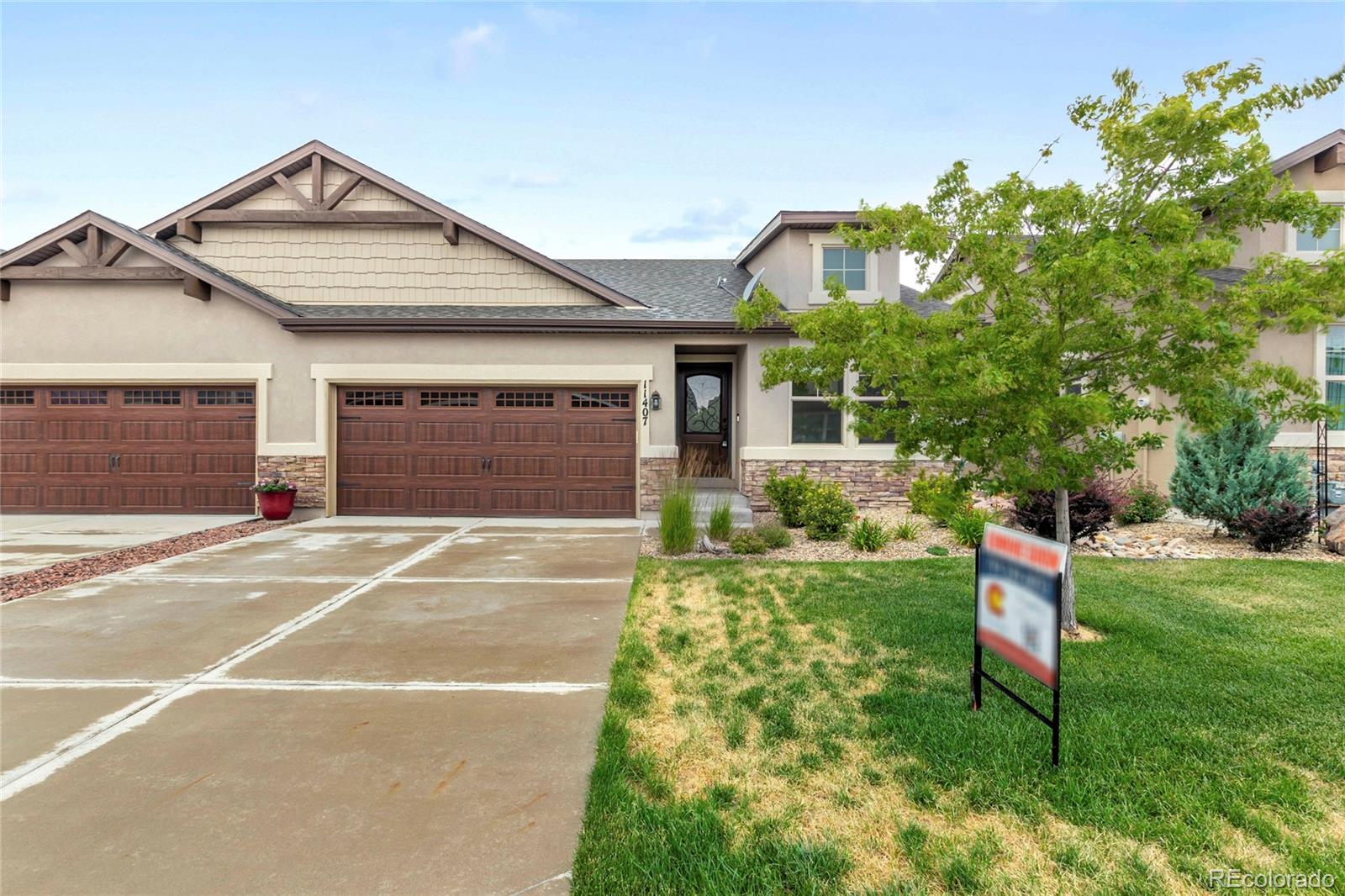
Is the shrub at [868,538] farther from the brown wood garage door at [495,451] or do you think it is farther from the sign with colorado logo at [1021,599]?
the sign with colorado logo at [1021,599]

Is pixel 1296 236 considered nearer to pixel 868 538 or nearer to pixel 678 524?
pixel 868 538

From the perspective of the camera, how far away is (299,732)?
3.66 m

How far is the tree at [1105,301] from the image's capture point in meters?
4.28

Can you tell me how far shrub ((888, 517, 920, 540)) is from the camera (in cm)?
952

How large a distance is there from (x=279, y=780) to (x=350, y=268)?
11.9m

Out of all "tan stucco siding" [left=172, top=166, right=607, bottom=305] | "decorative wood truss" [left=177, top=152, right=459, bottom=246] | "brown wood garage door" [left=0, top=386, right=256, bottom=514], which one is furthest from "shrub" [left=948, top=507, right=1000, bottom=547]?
"brown wood garage door" [left=0, top=386, right=256, bottom=514]

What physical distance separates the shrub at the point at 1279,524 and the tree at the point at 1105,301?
5.01 metres

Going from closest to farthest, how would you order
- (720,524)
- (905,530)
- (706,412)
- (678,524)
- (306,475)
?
1. (678,524)
2. (720,524)
3. (905,530)
4. (306,475)
5. (706,412)

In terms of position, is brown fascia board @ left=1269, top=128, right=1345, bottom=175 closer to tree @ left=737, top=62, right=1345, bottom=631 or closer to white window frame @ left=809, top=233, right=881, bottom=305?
white window frame @ left=809, top=233, right=881, bottom=305

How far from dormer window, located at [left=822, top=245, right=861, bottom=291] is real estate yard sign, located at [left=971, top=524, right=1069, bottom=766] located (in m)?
9.42

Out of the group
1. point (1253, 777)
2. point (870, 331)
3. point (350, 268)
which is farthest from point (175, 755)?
point (350, 268)

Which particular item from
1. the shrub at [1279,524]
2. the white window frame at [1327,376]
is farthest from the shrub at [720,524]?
the white window frame at [1327,376]

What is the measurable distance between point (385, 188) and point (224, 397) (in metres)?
4.96

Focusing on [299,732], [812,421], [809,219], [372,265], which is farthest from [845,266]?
[299,732]
